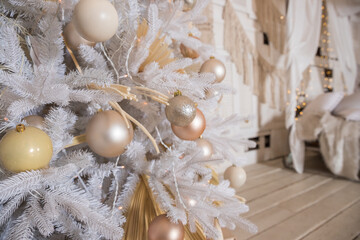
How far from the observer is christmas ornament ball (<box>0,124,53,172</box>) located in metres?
0.39

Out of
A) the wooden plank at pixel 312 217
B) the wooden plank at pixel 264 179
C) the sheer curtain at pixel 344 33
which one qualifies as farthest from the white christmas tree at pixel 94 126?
the sheer curtain at pixel 344 33

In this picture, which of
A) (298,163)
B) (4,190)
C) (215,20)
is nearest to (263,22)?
(215,20)

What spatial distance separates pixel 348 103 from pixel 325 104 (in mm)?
145

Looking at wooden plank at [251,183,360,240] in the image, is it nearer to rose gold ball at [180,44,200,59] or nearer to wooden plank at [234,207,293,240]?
wooden plank at [234,207,293,240]

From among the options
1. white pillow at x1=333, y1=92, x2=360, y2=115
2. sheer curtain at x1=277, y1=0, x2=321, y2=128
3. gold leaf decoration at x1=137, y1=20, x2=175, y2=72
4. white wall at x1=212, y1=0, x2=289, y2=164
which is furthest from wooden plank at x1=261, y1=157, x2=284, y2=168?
gold leaf decoration at x1=137, y1=20, x2=175, y2=72

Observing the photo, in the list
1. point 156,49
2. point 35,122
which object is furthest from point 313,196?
point 35,122

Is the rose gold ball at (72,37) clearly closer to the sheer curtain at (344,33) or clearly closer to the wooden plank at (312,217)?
the wooden plank at (312,217)

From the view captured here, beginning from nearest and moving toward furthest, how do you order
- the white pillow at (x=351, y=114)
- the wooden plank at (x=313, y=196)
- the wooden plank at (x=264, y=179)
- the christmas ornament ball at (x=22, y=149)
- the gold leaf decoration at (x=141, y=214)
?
1. the christmas ornament ball at (x=22, y=149)
2. the gold leaf decoration at (x=141, y=214)
3. the wooden plank at (x=313, y=196)
4. the wooden plank at (x=264, y=179)
5. the white pillow at (x=351, y=114)

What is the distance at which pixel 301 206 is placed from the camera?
1.26 m

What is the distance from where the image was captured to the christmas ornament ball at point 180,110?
50cm

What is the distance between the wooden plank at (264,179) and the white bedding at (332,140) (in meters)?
→ 0.11

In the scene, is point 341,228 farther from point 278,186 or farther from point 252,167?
point 252,167

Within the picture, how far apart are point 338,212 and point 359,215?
0.08m

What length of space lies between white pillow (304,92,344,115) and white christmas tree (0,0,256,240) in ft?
4.77
